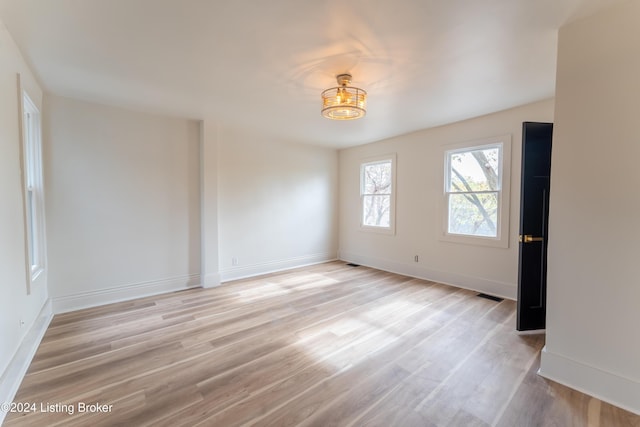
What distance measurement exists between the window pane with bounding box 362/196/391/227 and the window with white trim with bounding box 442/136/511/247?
1.19m

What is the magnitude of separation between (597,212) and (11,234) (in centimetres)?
412

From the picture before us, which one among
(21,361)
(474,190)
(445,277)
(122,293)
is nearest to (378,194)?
(474,190)

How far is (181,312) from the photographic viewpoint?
3.29 metres

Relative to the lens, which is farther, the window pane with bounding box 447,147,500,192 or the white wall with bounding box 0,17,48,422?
the window pane with bounding box 447,147,500,192

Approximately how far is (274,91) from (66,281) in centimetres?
331

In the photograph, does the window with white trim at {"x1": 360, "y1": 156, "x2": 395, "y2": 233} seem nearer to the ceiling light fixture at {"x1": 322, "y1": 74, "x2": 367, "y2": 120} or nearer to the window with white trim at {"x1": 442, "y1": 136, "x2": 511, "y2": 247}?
the window with white trim at {"x1": 442, "y1": 136, "x2": 511, "y2": 247}

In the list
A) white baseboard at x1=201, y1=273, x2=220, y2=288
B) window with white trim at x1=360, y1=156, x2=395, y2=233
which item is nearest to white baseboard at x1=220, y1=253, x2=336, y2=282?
white baseboard at x1=201, y1=273, x2=220, y2=288

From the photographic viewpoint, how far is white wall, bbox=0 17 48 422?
1892mm

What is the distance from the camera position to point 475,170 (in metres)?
4.11

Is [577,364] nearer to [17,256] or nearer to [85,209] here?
[17,256]

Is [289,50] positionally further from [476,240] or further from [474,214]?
[476,240]

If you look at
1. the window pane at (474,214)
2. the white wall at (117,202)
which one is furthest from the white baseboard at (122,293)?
the window pane at (474,214)

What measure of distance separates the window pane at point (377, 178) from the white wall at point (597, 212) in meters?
3.37

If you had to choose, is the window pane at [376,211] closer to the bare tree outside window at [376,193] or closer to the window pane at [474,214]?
the bare tree outside window at [376,193]
